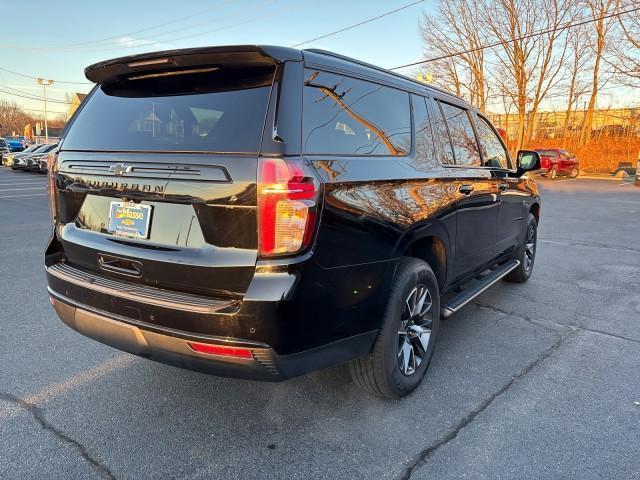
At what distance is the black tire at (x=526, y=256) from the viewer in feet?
17.0

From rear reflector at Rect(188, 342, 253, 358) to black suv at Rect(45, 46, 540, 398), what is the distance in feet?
0.03

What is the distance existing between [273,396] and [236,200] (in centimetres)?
142

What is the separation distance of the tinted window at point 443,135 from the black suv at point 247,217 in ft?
1.54

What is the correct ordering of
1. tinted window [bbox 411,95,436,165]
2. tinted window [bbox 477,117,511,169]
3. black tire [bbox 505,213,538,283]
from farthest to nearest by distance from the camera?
black tire [bbox 505,213,538,283], tinted window [bbox 477,117,511,169], tinted window [bbox 411,95,436,165]

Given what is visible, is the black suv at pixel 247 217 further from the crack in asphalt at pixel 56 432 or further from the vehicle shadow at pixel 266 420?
the crack in asphalt at pixel 56 432

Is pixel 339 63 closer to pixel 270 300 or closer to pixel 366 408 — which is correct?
pixel 270 300

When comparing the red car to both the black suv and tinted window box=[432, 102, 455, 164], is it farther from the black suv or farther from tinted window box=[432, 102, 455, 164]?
the black suv

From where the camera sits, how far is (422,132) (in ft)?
10.5

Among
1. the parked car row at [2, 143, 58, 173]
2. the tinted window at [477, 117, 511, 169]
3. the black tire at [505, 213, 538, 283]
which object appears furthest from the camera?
the parked car row at [2, 143, 58, 173]

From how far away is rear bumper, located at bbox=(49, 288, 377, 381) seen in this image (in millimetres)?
2039

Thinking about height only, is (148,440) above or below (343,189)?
below

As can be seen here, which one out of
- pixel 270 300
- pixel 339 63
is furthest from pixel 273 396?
pixel 339 63

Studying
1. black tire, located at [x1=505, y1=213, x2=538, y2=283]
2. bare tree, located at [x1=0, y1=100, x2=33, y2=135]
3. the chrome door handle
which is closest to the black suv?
the chrome door handle

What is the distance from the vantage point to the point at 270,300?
6.45 ft
